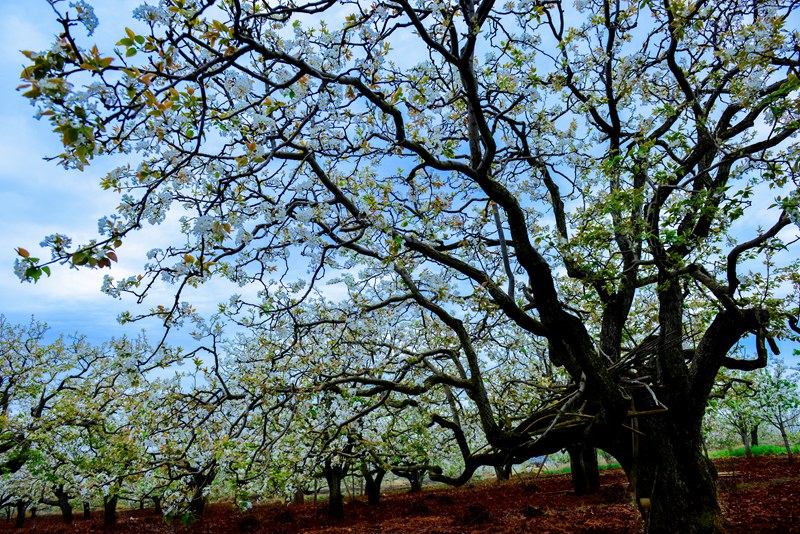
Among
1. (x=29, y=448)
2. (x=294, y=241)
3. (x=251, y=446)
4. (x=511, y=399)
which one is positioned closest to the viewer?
(x=294, y=241)

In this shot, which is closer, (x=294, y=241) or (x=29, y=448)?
(x=294, y=241)

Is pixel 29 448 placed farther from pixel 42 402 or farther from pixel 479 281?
pixel 479 281

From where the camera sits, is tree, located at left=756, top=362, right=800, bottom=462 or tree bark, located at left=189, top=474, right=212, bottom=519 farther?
tree, located at left=756, top=362, right=800, bottom=462

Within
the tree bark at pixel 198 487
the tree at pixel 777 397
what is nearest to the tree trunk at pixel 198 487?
the tree bark at pixel 198 487

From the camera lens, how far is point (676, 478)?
558cm

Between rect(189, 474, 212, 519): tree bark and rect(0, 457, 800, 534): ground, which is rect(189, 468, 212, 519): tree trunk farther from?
rect(0, 457, 800, 534): ground

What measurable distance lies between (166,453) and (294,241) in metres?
4.14

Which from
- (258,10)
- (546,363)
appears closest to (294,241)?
(258,10)

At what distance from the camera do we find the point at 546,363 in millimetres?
12969

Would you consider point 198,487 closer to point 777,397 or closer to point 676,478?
point 676,478

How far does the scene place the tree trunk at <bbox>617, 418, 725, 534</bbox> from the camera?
5426 millimetres

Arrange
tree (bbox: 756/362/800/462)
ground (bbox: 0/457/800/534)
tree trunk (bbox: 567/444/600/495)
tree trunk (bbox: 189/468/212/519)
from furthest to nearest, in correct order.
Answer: tree (bbox: 756/362/800/462)
tree trunk (bbox: 567/444/600/495)
ground (bbox: 0/457/800/534)
tree trunk (bbox: 189/468/212/519)

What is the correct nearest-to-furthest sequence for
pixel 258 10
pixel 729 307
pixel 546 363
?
pixel 258 10
pixel 729 307
pixel 546 363

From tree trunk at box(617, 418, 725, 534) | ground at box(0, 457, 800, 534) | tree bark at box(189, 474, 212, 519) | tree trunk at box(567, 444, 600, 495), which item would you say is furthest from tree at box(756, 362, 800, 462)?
tree bark at box(189, 474, 212, 519)
